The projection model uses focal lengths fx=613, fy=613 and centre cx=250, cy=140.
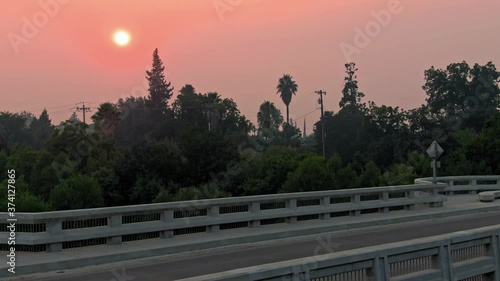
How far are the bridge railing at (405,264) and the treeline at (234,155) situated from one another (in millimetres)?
21810

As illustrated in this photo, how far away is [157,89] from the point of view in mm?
151375

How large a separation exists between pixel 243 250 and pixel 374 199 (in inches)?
344

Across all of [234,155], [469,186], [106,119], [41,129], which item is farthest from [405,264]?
[41,129]

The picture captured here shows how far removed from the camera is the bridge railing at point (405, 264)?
6.45 meters

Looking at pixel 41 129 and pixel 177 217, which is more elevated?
pixel 41 129

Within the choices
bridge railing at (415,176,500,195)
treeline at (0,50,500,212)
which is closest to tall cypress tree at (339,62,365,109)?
treeline at (0,50,500,212)

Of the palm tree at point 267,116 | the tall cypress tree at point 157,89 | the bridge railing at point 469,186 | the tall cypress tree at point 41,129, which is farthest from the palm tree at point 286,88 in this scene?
the bridge railing at point 469,186

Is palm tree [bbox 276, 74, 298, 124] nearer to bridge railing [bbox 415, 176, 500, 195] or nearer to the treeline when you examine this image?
the treeline

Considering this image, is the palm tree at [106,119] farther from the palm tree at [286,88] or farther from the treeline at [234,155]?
the palm tree at [286,88]

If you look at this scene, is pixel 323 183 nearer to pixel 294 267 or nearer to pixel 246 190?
pixel 246 190

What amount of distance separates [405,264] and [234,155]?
38326mm

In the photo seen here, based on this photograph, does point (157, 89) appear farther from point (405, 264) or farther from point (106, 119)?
point (405, 264)

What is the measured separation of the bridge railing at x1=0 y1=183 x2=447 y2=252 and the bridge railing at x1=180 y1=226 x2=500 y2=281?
7.28 metres

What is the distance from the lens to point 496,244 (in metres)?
9.54
